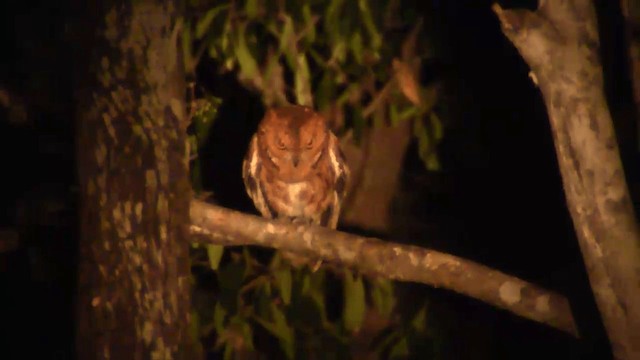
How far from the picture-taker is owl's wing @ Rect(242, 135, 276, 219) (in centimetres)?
289

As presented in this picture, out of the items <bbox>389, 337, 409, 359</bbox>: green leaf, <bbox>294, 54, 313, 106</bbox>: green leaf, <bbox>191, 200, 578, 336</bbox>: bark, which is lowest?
<bbox>389, 337, 409, 359</bbox>: green leaf

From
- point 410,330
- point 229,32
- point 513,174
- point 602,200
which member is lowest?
point 410,330

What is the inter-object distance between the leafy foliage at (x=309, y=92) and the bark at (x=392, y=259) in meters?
0.32

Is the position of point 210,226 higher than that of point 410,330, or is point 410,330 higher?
point 210,226

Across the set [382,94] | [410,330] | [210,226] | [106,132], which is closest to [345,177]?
[382,94]

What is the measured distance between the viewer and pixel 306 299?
2.45 m

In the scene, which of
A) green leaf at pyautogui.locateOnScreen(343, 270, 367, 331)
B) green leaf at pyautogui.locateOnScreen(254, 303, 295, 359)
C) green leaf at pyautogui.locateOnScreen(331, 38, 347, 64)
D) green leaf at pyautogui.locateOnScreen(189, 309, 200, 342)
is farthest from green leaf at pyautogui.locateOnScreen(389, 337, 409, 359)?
green leaf at pyautogui.locateOnScreen(331, 38, 347, 64)

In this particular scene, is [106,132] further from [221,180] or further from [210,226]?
[221,180]

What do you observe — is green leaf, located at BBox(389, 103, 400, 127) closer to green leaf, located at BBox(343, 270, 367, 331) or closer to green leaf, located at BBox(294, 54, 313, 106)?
green leaf, located at BBox(294, 54, 313, 106)

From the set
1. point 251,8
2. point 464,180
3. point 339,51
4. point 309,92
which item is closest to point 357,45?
point 339,51

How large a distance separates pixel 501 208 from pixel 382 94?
82 cm

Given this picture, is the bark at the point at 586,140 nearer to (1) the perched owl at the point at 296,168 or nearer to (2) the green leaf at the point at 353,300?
(2) the green leaf at the point at 353,300

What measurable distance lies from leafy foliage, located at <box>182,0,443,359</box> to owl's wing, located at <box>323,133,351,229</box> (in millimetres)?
104

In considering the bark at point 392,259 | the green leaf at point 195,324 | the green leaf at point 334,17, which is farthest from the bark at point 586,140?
the green leaf at point 195,324
